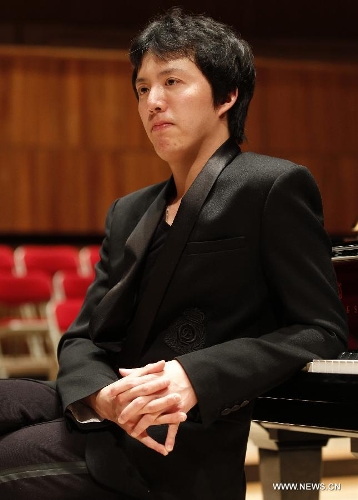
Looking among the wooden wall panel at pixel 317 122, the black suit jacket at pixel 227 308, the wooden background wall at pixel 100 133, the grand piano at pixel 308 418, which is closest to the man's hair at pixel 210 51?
the black suit jacket at pixel 227 308

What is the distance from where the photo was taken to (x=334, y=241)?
4.82ft

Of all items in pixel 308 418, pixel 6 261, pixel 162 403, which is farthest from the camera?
pixel 6 261

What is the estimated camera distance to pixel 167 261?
4.00 ft

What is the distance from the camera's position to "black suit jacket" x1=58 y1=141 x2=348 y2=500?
1107 millimetres

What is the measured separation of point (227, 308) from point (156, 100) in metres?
0.39

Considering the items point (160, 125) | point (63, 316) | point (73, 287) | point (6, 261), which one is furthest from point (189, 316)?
point (6, 261)

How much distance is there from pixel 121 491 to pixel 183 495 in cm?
10

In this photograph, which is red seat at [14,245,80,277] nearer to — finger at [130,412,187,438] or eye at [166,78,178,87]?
eye at [166,78,178,87]

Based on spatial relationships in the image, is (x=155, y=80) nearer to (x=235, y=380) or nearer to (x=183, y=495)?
(x=235, y=380)

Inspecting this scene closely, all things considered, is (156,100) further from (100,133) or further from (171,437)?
(100,133)

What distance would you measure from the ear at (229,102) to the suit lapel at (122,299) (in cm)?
23

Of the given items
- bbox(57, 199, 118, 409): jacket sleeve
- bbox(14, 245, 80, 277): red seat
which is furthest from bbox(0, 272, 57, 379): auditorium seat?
bbox(57, 199, 118, 409): jacket sleeve

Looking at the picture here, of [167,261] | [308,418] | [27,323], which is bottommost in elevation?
[27,323]

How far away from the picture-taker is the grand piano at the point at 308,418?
1.10 m
